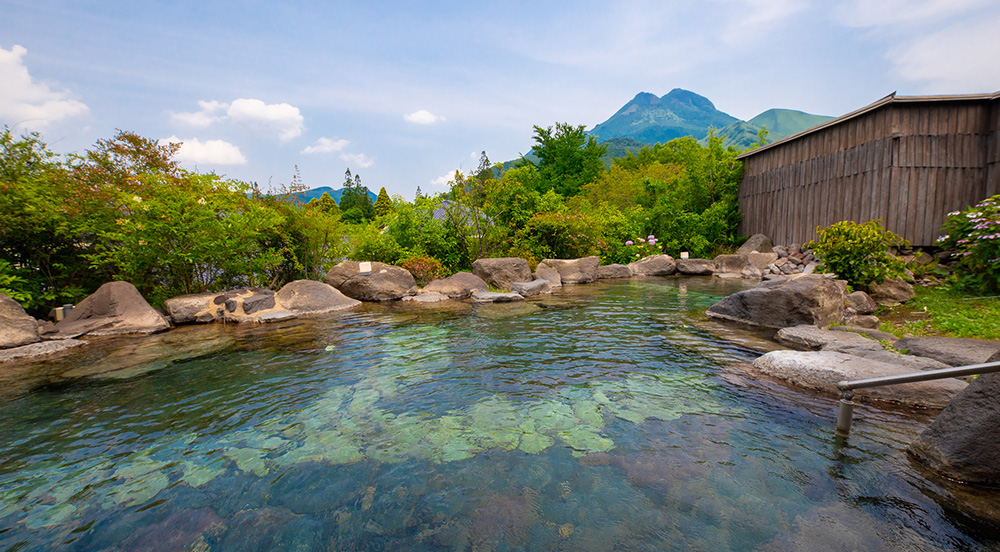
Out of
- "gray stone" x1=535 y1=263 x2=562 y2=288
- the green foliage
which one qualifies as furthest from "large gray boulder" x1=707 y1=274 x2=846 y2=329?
"gray stone" x1=535 y1=263 x2=562 y2=288

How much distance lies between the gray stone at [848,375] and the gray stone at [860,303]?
4793 mm

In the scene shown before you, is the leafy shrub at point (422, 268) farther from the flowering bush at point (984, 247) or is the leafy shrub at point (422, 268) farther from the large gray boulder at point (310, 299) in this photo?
the flowering bush at point (984, 247)

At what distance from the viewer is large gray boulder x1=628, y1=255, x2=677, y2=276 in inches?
810

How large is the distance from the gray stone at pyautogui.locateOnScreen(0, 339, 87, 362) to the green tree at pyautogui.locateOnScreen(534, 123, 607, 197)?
34985mm

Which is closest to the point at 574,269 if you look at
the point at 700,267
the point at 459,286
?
the point at 459,286

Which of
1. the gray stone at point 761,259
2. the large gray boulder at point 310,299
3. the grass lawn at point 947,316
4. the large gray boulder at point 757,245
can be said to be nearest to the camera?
the grass lawn at point 947,316

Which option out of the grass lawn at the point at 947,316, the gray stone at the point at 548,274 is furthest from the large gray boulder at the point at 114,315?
the grass lawn at the point at 947,316

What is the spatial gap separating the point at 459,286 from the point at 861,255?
10944 mm

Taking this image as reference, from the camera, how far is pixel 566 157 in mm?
39875

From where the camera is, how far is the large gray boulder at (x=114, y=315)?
8041mm

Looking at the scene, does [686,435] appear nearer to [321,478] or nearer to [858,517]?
[858,517]

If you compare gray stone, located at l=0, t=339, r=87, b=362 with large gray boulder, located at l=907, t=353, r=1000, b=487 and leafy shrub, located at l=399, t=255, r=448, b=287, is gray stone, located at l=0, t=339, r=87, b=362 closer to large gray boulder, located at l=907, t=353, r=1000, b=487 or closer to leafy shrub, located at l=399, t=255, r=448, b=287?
leafy shrub, located at l=399, t=255, r=448, b=287

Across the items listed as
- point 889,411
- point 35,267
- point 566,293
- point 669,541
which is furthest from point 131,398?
point 566,293

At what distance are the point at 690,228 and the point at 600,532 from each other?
2320cm
